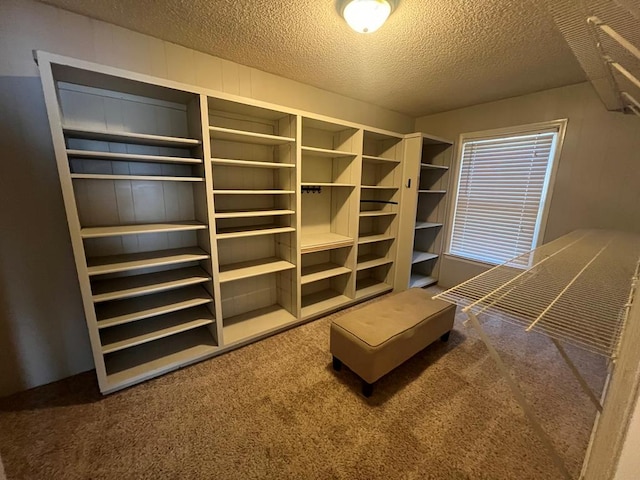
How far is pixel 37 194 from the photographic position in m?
1.59

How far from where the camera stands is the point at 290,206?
233 centimetres

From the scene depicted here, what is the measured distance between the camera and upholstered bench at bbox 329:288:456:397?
1633 mm

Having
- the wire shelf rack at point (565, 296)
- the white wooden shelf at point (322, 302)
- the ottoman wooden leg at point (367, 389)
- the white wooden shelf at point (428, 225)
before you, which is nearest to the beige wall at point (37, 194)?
the white wooden shelf at point (322, 302)

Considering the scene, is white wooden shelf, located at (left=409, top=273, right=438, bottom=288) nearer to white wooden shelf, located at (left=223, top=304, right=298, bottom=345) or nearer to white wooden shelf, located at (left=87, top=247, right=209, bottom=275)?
white wooden shelf, located at (left=223, top=304, right=298, bottom=345)

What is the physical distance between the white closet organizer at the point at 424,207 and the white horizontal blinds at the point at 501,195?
22 cm

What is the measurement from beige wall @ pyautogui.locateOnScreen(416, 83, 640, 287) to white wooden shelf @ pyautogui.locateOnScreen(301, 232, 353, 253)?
2.15m

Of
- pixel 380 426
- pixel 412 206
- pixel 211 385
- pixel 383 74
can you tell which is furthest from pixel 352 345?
pixel 383 74

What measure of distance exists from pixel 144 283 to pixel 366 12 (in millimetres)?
2220

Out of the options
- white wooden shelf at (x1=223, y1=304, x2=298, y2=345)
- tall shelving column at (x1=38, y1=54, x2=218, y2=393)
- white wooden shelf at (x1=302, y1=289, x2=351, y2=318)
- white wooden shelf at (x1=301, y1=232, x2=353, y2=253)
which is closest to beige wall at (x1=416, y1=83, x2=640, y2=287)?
white wooden shelf at (x1=301, y1=232, x2=353, y2=253)

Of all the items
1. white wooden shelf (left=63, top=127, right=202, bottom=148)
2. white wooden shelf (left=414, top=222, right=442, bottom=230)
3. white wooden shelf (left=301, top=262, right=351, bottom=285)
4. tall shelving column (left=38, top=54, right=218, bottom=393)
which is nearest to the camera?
white wooden shelf (left=63, top=127, right=202, bottom=148)

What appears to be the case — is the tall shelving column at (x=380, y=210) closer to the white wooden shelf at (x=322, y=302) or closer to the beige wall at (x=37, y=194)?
the white wooden shelf at (x=322, y=302)

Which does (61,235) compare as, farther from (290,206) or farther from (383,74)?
(383,74)

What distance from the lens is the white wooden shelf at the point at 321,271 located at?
2.59 meters

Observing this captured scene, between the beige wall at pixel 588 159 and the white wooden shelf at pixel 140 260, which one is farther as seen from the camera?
the beige wall at pixel 588 159
